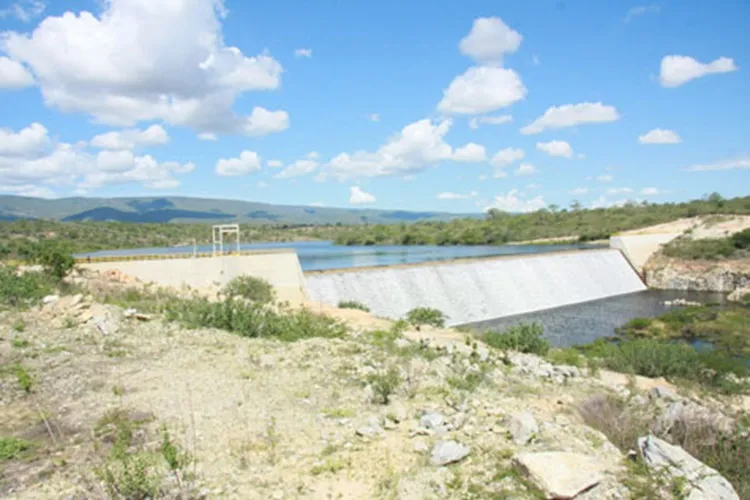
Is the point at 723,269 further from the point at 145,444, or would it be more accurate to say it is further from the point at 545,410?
the point at 145,444

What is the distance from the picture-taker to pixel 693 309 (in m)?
25.7

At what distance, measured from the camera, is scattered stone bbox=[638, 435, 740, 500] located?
3764 millimetres

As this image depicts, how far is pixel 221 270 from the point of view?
66.6ft

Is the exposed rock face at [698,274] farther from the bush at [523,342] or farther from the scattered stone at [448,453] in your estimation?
the scattered stone at [448,453]

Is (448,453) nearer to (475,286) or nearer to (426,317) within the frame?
(426,317)

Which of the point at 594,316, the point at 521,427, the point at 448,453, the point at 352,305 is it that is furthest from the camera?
the point at 594,316

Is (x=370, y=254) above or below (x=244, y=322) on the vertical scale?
below

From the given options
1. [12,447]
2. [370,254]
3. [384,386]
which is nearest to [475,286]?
[384,386]

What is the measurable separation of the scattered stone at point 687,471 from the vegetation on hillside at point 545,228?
201 ft

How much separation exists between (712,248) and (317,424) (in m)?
42.1

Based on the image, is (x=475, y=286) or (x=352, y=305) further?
(x=475, y=286)

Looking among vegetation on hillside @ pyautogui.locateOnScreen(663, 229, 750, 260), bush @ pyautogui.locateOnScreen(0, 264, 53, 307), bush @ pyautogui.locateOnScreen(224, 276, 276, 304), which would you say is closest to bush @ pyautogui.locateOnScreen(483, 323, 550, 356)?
bush @ pyautogui.locateOnScreen(224, 276, 276, 304)

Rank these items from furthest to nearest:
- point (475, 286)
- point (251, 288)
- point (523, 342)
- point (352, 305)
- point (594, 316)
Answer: point (594, 316), point (475, 286), point (352, 305), point (251, 288), point (523, 342)

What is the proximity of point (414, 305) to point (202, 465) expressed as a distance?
61.4 ft
